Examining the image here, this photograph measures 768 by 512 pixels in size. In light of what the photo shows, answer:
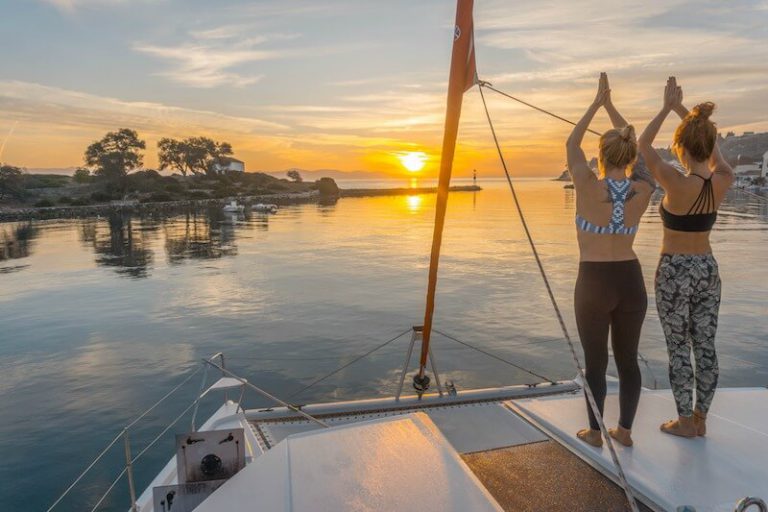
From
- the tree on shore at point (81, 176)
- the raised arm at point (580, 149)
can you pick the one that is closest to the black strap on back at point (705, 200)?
the raised arm at point (580, 149)

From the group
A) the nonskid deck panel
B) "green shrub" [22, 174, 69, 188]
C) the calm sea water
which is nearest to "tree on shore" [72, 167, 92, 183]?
"green shrub" [22, 174, 69, 188]

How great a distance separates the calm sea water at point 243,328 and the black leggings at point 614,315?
753 cm

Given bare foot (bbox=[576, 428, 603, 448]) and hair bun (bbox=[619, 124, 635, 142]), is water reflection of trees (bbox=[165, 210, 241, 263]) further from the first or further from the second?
hair bun (bbox=[619, 124, 635, 142])

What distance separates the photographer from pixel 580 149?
379cm

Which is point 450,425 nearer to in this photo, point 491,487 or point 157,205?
point 491,487

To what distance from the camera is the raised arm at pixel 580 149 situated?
3717mm

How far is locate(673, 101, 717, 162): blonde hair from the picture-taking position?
3705mm

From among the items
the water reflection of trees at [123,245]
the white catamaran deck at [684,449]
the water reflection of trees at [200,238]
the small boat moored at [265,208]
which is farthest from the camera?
the small boat moored at [265,208]

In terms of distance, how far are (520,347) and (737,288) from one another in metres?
13.8

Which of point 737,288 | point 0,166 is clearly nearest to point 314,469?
point 737,288

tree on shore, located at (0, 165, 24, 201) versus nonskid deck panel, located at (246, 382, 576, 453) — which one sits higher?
tree on shore, located at (0, 165, 24, 201)

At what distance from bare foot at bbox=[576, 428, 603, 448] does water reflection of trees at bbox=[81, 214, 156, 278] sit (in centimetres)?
2775

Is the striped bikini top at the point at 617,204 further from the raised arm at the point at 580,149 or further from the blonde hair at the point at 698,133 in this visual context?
the blonde hair at the point at 698,133

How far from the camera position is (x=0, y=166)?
8719 centimetres
